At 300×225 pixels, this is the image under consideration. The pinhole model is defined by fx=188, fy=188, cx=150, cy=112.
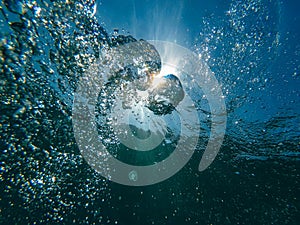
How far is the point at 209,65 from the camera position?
6754mm

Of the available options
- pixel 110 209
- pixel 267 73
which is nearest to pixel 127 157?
pixel 110 209

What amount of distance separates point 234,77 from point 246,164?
23.5 feet

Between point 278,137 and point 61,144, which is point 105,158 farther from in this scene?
point 278,137

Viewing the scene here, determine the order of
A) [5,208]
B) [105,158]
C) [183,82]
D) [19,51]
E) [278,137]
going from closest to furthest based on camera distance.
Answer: [19,51] → [183,82] → [278,137] → [105,158] → [5,208]

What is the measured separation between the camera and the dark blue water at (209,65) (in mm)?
5190

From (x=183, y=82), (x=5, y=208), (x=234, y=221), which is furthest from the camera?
(x=234, y=221)

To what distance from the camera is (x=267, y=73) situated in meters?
6.57

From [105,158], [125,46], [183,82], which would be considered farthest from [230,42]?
[105,158]

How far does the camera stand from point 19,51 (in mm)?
5457

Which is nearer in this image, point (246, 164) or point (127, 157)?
point (246, 164)

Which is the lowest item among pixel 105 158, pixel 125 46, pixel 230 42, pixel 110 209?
pixel 110 209

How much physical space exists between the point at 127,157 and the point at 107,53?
1010 centimetres

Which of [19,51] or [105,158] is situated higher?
[19,51]

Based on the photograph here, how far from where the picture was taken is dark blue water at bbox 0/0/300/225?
17.0ft
